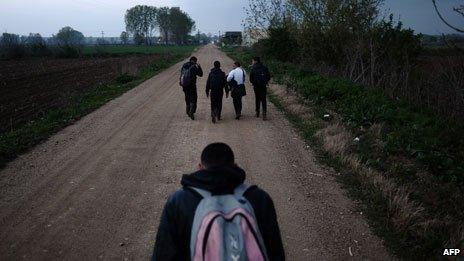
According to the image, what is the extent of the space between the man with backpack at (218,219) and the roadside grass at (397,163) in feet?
10.3

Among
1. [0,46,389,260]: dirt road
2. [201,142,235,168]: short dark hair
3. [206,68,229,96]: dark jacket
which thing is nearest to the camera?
[201,142,235,168]: short dark hair

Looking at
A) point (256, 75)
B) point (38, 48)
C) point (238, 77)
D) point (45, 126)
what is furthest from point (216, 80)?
point (38, 48)

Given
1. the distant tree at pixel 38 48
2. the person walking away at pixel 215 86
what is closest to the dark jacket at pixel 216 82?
the person walking away at pixel 215 86

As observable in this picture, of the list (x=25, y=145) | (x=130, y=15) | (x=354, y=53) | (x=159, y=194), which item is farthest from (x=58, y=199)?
(x=130, y=15)

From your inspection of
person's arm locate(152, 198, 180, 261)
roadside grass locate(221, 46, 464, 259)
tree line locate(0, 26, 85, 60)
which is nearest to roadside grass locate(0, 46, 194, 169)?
roadside grass locate(221, 46, 464, 259)

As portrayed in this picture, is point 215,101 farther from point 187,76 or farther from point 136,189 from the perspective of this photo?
point 136,189

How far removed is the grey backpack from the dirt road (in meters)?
2.80

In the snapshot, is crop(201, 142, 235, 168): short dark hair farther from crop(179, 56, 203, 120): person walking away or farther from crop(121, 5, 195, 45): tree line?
crop(121, 5, 195, 45): tree line

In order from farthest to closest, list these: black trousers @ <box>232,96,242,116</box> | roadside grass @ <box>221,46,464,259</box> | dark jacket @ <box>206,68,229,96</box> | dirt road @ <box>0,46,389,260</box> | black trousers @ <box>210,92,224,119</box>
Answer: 1. black trousers @ <box>232,96,242,116</box>
2. black trousers @ <box>210,92,224,119</box>
3. dark jacket @ <box>206,68,229,96</box>
4. roadside grass @ <box>221,46,464,259</box>
5. dirt road @ <box>0,46,389,260</box>

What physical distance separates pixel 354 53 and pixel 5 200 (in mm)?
15322

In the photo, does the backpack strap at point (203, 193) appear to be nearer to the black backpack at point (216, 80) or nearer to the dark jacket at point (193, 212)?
the dark jacket at point (193, 212)

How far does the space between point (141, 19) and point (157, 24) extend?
6.77 m

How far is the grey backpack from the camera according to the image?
2561 mm

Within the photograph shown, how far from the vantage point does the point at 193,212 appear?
2.77m
